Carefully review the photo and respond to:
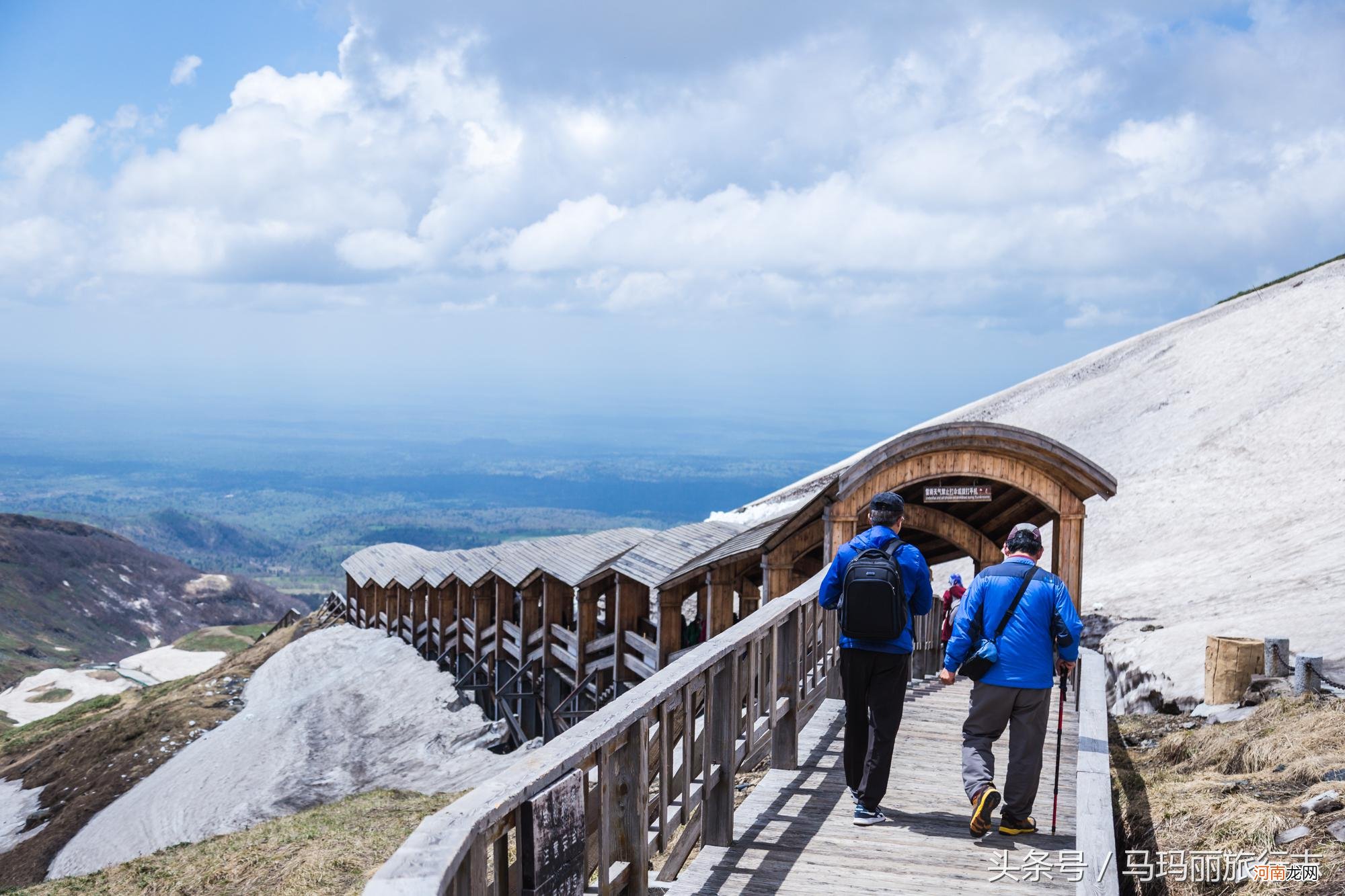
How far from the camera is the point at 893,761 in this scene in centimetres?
853

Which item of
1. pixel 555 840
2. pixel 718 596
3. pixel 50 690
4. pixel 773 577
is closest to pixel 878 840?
pixel 555 840

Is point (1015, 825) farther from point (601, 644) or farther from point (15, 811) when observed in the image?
point (15, 811)

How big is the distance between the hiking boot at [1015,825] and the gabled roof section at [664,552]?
9.82 m

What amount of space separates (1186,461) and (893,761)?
32.2 m

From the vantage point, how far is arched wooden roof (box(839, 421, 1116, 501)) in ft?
40.2

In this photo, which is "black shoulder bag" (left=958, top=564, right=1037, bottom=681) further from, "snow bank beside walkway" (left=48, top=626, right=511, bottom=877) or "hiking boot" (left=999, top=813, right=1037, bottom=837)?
"snow bank beside walkway" (left=48, top=626, right=511, bottom=877)

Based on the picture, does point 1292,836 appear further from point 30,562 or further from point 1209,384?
point 30,562

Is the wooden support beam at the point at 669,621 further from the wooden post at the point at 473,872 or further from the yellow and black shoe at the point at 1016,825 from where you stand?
the wooden post at the point at 473,872

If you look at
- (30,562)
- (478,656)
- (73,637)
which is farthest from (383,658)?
(30,562)

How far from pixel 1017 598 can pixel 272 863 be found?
935cm

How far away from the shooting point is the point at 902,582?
6895mm

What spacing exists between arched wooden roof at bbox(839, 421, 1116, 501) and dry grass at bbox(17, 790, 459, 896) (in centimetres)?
682

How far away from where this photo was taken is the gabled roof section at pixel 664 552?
1734 cm

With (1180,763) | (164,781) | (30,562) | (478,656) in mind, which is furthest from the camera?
(30,562)
